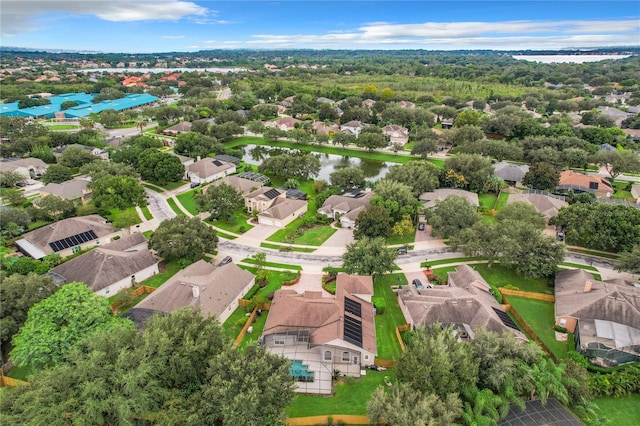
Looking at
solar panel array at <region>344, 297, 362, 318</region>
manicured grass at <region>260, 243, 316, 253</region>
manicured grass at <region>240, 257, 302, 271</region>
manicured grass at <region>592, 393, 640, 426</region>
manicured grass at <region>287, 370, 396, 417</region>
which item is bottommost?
manicured grass at <region>592, 393, 640, 426</region>

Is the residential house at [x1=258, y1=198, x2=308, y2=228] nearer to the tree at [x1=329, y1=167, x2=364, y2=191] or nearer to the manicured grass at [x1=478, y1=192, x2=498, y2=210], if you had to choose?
the tree at [x1=329, y1=167, x2=364, y2=191]

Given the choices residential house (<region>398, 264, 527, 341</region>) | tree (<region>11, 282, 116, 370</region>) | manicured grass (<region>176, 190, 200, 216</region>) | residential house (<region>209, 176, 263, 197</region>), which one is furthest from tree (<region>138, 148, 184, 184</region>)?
residential house (<region>398, 264, 527, 341</region>)

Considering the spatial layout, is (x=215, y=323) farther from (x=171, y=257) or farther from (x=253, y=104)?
(x=253, y=104)

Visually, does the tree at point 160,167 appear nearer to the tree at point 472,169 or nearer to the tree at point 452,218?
the tree at point 452,218

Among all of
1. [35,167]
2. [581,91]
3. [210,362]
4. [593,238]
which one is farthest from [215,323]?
[581,91]

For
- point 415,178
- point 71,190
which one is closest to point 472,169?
point 415,178

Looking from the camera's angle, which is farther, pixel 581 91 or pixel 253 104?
pixel 581 91

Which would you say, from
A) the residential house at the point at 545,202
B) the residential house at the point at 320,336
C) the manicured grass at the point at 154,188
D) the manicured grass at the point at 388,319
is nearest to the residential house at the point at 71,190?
the manicured grass at the point at 154,188
